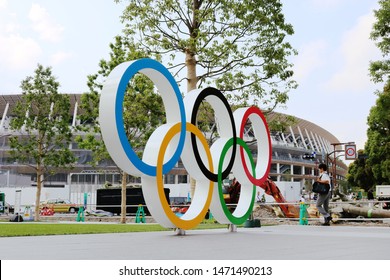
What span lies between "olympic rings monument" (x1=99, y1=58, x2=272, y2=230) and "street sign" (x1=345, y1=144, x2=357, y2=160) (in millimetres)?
20870

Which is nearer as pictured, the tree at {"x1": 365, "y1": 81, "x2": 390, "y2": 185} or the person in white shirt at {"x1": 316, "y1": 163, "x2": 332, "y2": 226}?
the person in white shirt at {"x1": 316, "y1": 163, "x2": 332, "y2": 226}

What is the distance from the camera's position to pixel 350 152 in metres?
32.9

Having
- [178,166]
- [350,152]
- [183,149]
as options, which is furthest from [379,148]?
[183,149]

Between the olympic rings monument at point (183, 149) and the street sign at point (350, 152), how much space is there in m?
20.9

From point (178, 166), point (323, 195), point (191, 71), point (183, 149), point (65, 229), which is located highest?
point (191, 71)

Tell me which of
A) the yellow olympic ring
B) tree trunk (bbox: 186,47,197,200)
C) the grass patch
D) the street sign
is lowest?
the grass patch

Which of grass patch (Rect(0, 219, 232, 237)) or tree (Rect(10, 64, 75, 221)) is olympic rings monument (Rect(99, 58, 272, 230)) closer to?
grass patch (Rect(0, 219, 232, 237))

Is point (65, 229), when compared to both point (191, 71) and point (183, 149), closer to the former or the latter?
point (183, 149)

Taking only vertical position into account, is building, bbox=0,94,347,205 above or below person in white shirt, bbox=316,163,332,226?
above

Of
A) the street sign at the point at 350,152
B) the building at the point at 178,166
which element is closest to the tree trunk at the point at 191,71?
the street sign at the point at 350,152

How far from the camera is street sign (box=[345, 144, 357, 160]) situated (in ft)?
107

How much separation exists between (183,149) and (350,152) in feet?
80.8

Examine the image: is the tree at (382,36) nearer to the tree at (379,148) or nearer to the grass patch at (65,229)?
the grass patch at (65,229)

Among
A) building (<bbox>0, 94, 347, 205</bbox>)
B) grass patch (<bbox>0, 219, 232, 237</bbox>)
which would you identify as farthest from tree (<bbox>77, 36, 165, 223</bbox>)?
building (<bbox>0, 94, 347, 205</bbox>)
